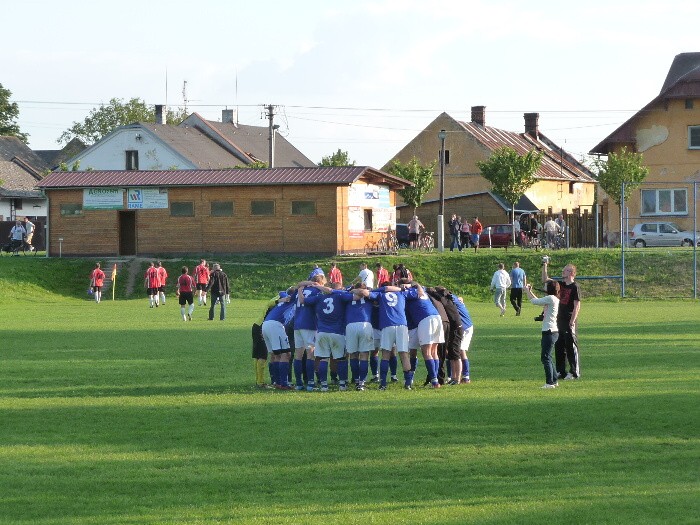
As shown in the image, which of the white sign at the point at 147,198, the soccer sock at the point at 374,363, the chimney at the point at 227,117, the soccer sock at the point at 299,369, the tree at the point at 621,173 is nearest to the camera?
the soccer sock at the point at 299,369

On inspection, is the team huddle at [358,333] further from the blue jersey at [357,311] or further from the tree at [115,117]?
the tree at [115,117]

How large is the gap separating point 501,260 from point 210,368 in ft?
106

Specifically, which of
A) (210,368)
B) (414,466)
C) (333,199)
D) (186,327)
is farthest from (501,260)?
(414,466)

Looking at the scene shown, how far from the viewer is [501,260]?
53938 mm

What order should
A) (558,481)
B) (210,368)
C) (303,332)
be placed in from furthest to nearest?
(210,368) < (303,332) < (558,481)

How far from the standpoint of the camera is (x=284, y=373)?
20.0 metres

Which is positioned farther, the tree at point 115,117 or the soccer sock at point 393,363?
the tree at point 115,117

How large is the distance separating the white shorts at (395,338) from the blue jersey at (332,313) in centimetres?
68

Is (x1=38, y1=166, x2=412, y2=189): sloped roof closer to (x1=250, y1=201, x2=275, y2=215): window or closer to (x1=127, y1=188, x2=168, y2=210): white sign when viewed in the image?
(x1=127, y1=188, x2=168, y2=210): white sign

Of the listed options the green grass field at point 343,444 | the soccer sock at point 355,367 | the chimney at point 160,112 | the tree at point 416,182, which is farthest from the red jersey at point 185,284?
the chimney at point 160,112

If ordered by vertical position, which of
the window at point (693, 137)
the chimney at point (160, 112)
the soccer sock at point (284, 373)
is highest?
the chimney at point (160, 112)

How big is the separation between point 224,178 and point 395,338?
133 feet

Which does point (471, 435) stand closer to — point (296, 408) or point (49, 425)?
point (296, 408)

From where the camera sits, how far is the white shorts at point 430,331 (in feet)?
63.5
